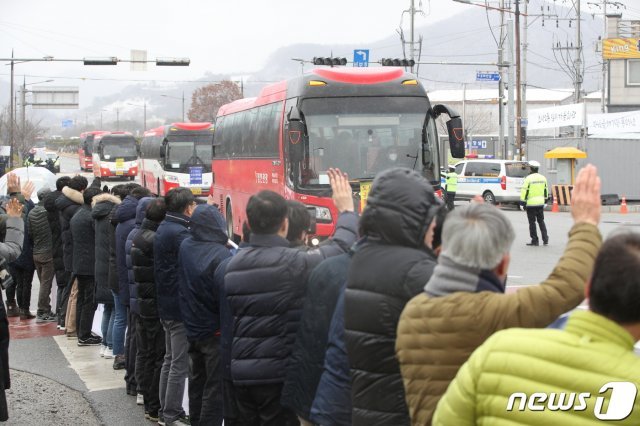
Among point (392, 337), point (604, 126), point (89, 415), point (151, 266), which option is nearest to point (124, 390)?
point (89, 415)

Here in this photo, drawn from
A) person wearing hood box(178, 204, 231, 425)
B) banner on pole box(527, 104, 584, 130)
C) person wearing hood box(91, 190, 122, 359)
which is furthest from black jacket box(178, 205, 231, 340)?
banner on pole box(527, 104, 584, 130)

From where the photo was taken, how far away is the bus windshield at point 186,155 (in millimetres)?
36781

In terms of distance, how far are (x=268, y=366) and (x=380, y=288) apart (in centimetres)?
157

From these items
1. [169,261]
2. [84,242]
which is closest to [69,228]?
[84,242]

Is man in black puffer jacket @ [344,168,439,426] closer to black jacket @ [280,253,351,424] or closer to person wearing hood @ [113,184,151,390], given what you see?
black jacket @ [280,253,351,424]

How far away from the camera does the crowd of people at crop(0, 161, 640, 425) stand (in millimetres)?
2576

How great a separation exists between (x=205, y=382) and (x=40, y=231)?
6645 millimetres

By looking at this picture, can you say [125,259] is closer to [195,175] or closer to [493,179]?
[195,175]

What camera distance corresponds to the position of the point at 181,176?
3678cm

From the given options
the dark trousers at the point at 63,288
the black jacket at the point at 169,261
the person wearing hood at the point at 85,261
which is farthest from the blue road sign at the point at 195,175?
the black jacket at the point at 169,261

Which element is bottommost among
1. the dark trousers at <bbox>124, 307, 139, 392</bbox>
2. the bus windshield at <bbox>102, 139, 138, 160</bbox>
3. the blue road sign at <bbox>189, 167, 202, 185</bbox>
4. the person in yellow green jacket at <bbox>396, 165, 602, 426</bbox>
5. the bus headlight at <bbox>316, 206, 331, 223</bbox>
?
the dark trousers at <bbox>124, 307, 139, 392</bbox>

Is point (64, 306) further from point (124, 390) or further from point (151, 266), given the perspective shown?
point (151, 266)

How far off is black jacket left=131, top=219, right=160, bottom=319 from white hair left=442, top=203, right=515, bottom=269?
16.2 ft

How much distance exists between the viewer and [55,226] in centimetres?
1241
